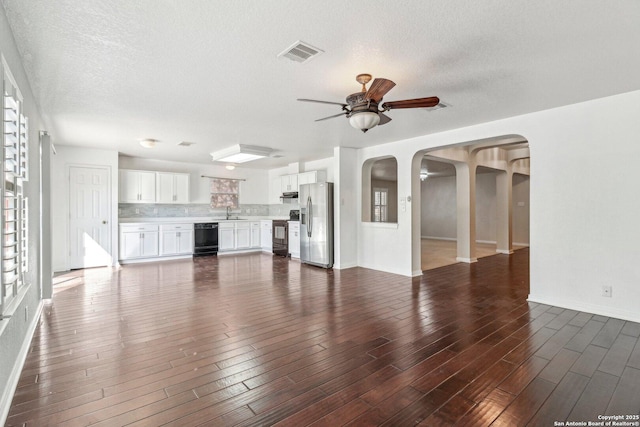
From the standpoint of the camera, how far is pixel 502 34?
2.34m

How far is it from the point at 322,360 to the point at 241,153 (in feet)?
15.5

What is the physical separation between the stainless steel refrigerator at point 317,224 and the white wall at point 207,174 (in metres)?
2.95

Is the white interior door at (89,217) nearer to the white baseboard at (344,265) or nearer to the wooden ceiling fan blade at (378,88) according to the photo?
the white baseboard at (344,265)

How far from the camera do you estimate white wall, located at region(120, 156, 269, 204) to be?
25.7 feet

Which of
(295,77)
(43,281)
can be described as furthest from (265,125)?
(43,281)

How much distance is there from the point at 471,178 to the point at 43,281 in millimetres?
7852

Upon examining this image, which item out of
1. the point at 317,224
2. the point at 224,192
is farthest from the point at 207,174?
the point at 317,224

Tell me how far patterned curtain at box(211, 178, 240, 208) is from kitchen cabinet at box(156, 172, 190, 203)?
842mm

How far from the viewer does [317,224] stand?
670 cm

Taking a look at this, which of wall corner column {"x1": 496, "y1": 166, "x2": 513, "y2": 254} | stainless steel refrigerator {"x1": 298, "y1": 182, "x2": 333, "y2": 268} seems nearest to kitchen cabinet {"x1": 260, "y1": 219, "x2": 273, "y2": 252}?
stainless steel refrigerator {"x1": 298, "y1": 182, "x2": 333, "y2": 268}

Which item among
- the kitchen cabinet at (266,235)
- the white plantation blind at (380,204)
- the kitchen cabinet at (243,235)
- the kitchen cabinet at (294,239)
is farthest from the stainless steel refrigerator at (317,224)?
the white plantation blind at (380,204)

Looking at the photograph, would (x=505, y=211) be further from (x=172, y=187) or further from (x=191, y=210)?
(x=172, y=187)

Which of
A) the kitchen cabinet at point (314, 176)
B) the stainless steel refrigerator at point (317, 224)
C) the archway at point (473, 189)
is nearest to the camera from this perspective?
the archway at point (473, 189)

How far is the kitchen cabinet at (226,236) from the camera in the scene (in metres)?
8.40
